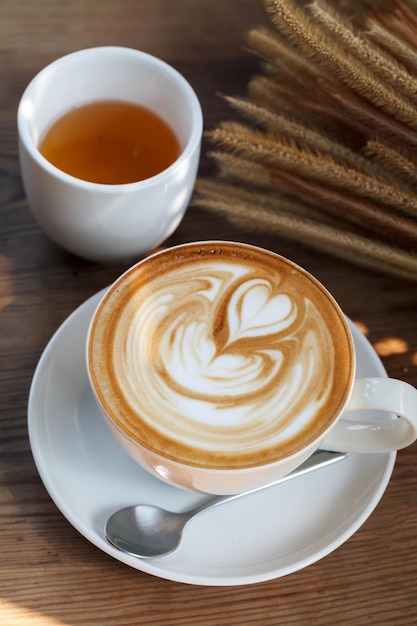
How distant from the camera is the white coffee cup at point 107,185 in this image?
80 cm

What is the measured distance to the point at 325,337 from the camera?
0.73 m

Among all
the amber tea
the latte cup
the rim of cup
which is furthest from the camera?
the amber tea

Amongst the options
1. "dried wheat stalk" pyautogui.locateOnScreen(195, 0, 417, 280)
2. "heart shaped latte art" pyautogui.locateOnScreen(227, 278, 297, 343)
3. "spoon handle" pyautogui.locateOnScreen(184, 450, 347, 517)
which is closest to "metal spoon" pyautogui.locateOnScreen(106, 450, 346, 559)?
"spoon handle" pyautogui.locateOnScreen(184, 450, 347, 517)

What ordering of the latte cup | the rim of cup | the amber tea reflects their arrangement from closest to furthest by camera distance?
the latte cup → the rim of cup → the amber tea

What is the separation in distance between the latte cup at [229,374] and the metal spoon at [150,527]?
0.05 m

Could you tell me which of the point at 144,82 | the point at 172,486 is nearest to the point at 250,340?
the point at 172,486

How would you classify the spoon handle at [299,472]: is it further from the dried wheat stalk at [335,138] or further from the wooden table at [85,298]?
the dried wheat stalk at [335,138]

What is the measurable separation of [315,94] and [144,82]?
203 millimetres

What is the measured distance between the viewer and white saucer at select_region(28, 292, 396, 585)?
70 centimetres

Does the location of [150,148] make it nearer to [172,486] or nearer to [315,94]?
[315,94]

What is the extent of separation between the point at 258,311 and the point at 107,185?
0.21 metres

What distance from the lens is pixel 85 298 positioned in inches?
35.6

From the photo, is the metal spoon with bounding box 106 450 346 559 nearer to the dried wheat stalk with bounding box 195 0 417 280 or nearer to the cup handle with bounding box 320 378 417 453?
the cup handle with bounding box 320 378 417 453

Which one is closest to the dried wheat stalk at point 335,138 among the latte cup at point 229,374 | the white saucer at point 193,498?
the latte cup at point 229,374
